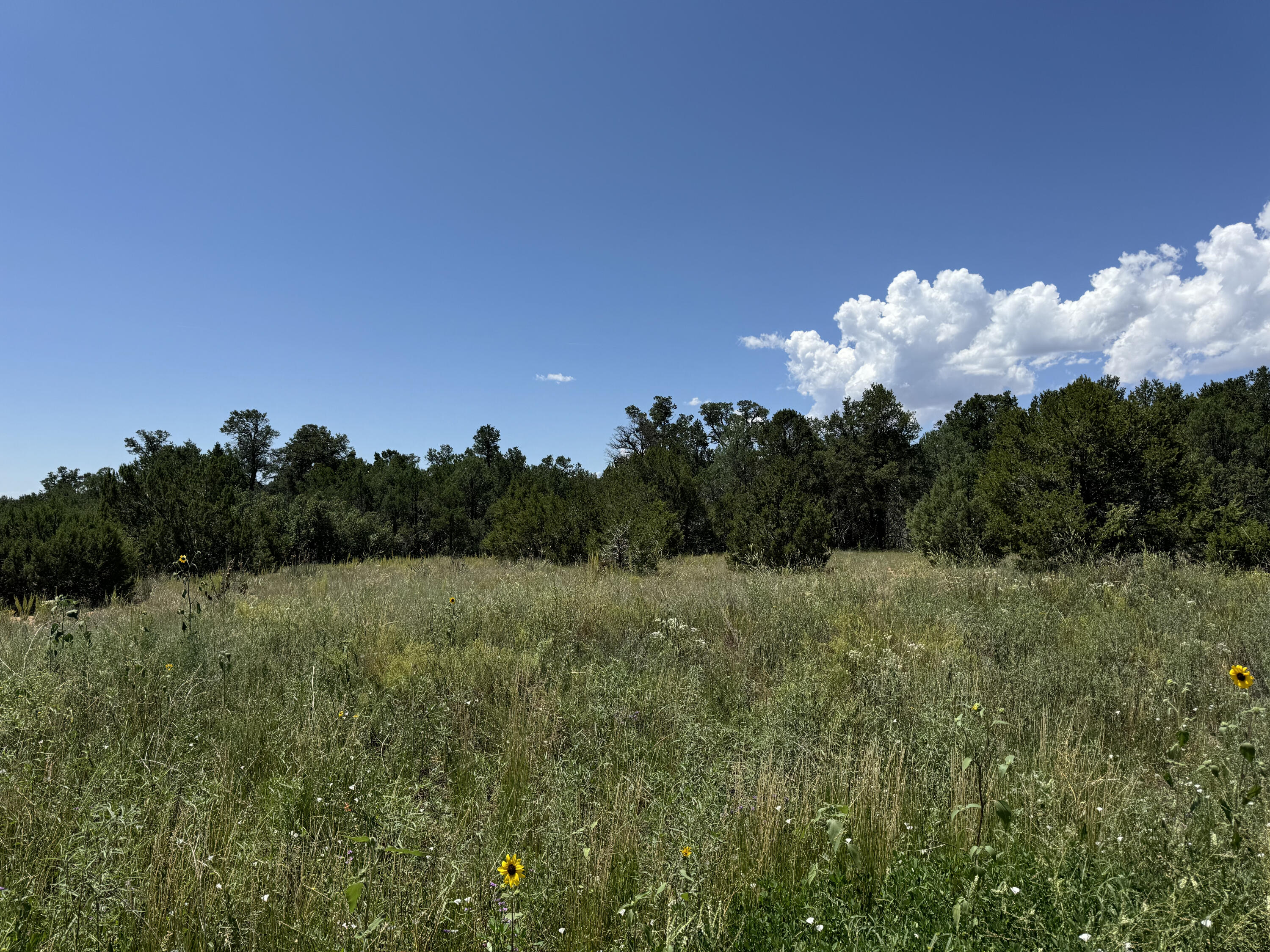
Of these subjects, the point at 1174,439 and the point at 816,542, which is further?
the point at 816,542

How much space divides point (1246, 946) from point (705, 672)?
351cm

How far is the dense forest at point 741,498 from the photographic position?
1193cm

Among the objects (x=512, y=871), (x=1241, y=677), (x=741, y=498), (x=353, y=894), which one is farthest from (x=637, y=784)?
(x=741, y=498)

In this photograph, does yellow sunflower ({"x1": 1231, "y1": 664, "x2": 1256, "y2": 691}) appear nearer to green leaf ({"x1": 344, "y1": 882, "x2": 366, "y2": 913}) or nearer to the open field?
the open field

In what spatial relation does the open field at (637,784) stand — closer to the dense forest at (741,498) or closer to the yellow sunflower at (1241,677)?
the yellow sunflower at (1241,677)

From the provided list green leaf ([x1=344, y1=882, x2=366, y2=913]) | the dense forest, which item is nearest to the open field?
green leaf ([x1=344, y1=882, x2=366, y2=913])

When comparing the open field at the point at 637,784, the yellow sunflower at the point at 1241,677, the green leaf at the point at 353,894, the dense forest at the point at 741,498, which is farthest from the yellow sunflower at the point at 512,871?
the dense forest at the point at 741,498

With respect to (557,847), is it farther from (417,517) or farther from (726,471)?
(726,471)

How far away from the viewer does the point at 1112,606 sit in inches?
255

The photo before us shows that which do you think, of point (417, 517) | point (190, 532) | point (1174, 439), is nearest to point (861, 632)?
point (1174, 439)

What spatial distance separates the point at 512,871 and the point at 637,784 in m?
1.02

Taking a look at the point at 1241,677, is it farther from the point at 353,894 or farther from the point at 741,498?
the point at 741,498

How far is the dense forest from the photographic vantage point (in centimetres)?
1193

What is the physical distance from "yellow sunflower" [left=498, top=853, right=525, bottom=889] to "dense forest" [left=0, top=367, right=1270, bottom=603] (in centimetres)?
1122
